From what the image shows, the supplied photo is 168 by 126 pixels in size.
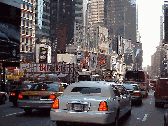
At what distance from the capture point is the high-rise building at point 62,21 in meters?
138

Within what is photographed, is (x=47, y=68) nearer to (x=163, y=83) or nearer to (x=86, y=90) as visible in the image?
(x=163, y=83)

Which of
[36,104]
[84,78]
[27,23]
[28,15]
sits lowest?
[84,78]

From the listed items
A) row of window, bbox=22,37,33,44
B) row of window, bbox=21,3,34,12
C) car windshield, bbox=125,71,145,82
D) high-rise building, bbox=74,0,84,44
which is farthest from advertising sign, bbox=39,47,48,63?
car windshield, bbox=125,71,145,82

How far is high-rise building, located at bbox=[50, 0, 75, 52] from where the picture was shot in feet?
452

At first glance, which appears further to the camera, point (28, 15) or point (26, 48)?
point (28, 15)

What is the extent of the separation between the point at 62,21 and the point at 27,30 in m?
38.3

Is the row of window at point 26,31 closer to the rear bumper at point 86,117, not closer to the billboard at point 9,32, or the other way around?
the billboard at point 9,32

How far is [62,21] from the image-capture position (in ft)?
477

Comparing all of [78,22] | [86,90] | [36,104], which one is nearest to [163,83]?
[36,104]

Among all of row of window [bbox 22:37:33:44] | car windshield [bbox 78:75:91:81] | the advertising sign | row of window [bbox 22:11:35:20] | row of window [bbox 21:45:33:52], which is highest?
row of window [bbox 22:11:35:20]

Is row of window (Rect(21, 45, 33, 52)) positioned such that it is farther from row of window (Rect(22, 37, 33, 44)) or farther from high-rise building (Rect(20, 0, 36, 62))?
row of window (Rect(22, 37, 33, 44))

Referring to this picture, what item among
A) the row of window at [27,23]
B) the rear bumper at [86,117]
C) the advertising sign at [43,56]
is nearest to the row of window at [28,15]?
the row of window at [27,23]

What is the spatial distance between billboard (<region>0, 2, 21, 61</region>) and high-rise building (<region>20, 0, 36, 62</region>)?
5131 cm

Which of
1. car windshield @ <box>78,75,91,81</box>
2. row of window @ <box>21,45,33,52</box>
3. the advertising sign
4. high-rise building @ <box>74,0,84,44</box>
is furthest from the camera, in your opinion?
high-rise building @ <box>74,0,84,44</box>
